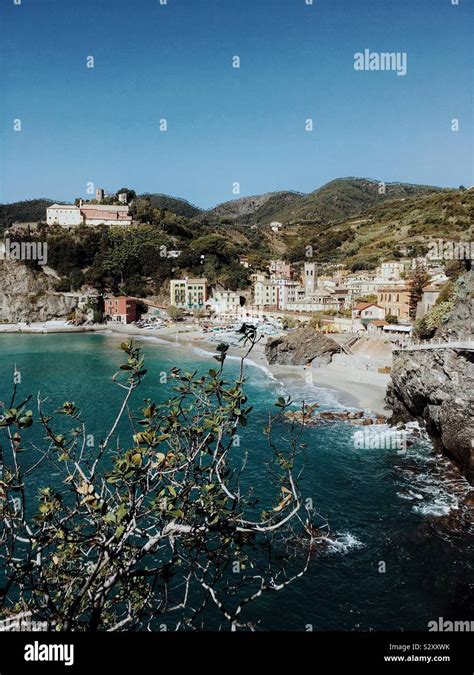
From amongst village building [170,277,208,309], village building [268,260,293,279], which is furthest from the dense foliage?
village building [268,260,293,279]

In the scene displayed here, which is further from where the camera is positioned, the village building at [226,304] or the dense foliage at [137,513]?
the village building at [226,304]

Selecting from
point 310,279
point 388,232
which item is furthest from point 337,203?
point 310,279

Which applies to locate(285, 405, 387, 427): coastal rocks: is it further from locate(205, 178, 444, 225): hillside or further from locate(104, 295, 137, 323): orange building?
locate(205, 178, 444, 225): hillside

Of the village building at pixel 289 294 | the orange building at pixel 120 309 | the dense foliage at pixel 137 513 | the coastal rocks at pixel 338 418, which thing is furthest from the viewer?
the orange building at pixel 120 309

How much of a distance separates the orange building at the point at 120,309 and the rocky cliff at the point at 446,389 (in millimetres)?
50920

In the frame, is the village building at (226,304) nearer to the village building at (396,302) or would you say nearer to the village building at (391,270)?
the village building at (391,270)

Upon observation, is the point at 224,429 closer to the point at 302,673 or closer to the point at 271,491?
the point at 302,673

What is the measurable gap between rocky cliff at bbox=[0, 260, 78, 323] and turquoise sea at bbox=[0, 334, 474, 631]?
153ft

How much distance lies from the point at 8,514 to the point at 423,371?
21.3m

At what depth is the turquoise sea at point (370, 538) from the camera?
11148 millimetres

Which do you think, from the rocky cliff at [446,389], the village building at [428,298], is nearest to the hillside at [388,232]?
the village building at [428,298]

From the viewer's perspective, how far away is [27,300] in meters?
73.9

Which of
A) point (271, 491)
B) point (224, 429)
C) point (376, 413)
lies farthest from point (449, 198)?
point (224, 429)

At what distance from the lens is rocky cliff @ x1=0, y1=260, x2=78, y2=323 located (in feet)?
240
